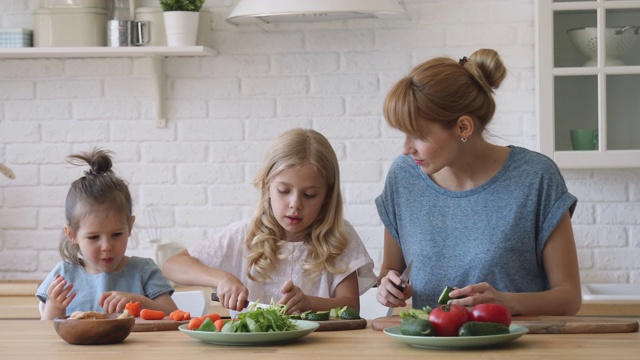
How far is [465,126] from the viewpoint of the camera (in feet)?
7.64

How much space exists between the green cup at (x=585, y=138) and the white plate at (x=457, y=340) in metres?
1.80

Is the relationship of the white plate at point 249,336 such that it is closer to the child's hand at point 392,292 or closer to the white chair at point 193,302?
the child's hand at point 392,292

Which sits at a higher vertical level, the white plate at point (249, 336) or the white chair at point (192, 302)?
the white plate at point (249, 336)

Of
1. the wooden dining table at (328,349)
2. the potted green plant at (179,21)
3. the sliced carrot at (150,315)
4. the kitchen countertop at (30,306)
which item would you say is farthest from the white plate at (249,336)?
the potted green plant at (179,21)

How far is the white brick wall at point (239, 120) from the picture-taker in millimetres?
3738

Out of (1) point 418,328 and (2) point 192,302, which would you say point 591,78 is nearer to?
(2) point 192,302

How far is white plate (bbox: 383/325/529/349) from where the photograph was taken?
178 cm

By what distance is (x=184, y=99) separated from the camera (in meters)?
3.90

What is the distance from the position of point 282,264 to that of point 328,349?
836mm

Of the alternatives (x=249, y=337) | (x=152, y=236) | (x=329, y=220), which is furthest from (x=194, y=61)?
(x=249, y=337)

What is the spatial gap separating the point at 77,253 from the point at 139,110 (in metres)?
1.28

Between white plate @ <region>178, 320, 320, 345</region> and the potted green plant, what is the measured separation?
1894 mm

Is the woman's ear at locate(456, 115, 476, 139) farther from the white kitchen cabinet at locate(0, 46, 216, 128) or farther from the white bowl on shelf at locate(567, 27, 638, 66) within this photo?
the white kitchen cabinet at locate(0, 46, 216, 128)

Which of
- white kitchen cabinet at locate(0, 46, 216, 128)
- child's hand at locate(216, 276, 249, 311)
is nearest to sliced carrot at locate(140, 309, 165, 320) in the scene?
child's hand at locate(216, 276, 249, 311)
